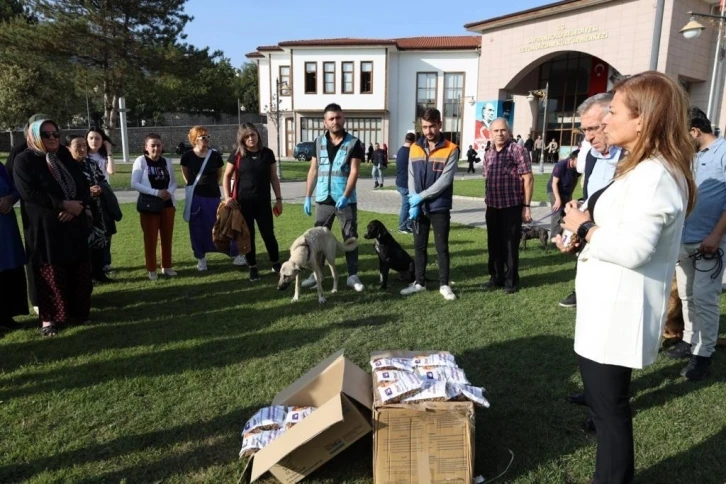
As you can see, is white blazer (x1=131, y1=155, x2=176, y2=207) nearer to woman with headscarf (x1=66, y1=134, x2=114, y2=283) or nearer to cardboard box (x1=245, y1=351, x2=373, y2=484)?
woman with headscarf (x1=66, y1=134, x2=114, y2=283)

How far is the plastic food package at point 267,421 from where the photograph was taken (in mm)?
2666

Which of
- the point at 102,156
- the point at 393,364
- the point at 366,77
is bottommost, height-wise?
the point at 393,364

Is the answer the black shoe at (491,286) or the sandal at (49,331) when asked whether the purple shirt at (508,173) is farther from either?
the sandal at (49,331)

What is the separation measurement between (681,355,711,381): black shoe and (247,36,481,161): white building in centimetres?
3720

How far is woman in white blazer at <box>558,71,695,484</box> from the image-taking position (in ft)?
6.12

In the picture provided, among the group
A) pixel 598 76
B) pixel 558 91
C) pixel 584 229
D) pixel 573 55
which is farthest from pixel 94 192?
pixel 558 91

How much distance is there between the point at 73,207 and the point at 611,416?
4517 mm

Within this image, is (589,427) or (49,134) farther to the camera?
(49,134)

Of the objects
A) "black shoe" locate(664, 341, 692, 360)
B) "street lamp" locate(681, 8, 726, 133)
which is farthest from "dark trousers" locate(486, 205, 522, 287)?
"street lamp" locate(681, 8, 726, 133)

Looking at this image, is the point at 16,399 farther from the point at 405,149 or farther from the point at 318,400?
the point at 405,149

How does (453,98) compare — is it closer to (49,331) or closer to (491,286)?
(491,286)

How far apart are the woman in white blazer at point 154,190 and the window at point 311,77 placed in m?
35.7

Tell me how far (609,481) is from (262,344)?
9.65ft

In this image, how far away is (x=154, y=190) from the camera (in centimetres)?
597
